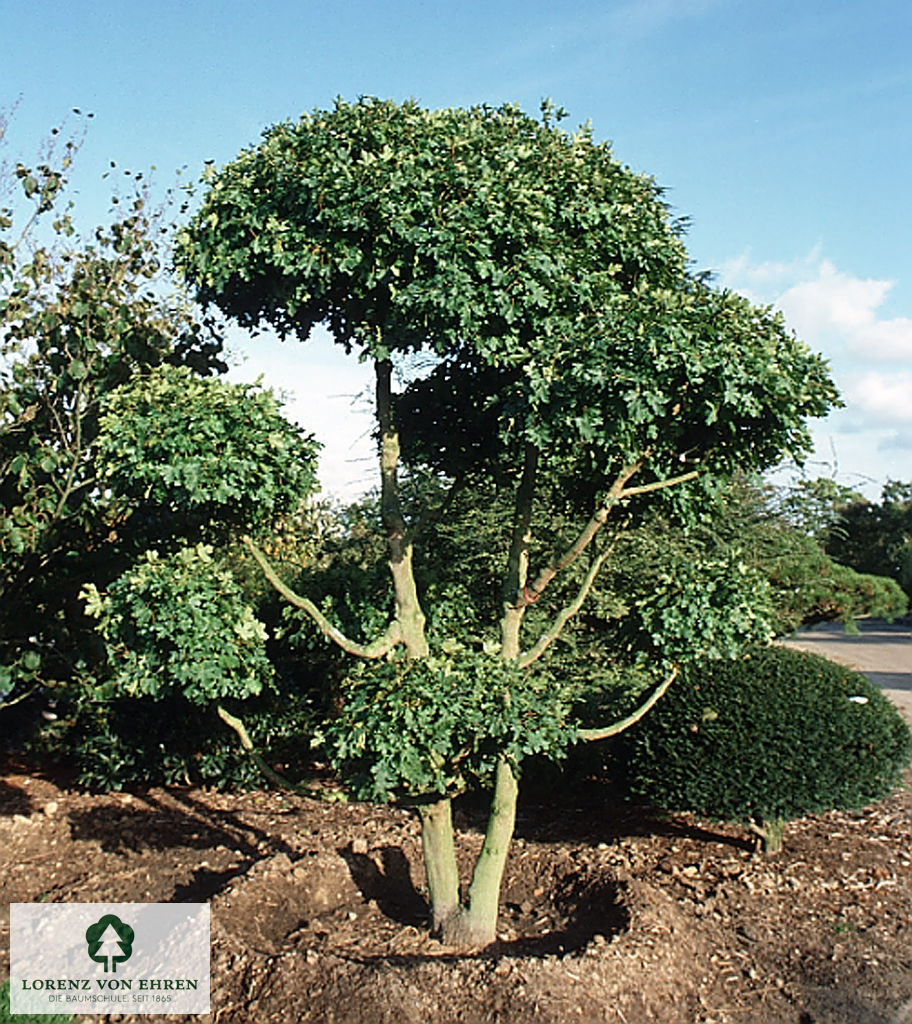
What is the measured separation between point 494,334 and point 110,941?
14.7 ft

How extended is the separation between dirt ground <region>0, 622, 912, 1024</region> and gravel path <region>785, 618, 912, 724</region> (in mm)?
5473

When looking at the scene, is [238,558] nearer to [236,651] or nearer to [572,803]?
[572,803]

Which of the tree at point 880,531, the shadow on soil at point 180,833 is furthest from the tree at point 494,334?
the tree at point 880,531

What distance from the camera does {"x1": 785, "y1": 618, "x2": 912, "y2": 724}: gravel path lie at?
54.9 ft

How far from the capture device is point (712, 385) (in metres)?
4.77

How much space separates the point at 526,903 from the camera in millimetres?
6785

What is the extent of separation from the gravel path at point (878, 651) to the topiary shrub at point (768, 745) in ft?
17.4

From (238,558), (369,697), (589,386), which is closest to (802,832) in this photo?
(369,697)

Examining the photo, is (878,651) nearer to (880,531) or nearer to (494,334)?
(880,531)

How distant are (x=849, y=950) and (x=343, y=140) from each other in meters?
5.67

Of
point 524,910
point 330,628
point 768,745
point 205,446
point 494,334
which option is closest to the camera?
point 205,446

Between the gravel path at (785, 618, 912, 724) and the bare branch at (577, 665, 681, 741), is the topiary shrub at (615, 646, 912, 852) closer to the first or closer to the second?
the bare branch at (577, 665, 681, 741)

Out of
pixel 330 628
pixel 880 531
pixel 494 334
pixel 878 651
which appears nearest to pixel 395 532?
pixel 330 628

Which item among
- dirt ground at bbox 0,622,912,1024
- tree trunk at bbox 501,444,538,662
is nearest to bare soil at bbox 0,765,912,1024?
dirt ground at bbox 0,622,912,1024
